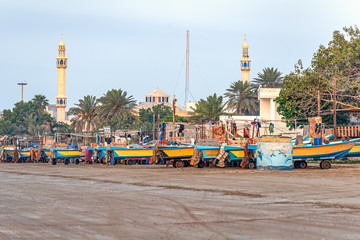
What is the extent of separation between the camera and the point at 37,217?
1180cm

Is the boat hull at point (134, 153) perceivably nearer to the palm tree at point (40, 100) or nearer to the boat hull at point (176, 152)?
the boat hull at point (176, 152)

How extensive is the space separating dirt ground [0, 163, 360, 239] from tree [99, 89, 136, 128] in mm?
76678

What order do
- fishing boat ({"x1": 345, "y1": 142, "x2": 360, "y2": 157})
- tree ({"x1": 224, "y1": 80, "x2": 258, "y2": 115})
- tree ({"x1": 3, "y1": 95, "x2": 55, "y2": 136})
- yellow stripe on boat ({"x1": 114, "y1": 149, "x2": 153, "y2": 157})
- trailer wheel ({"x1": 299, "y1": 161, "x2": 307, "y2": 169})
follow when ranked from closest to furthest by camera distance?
1. trailer wheel ({"x1": 299, "y1": 161, "x2": 307, "y2": 169})
2. fishing boat ({"x1": 345, "y1": 142, "x2": 360, "y2": 157})
3. yellow stripe on boat ({"x1": 114, "y1": 149, "x2": 153, "y2": 157})
4. tree ({"x1": 224, "y1": 80, "x2": 258, "y2": 115})
5. tree ({"x1": 3, "y1": 95, "x2": 55, "y2": 136})

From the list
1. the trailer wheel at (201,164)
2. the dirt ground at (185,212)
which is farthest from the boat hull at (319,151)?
the dirt ground at (185,212)

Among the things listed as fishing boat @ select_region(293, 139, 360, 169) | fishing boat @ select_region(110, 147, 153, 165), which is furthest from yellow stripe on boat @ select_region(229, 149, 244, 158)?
fishing boat @ select_region(110, 147, 153, 165)

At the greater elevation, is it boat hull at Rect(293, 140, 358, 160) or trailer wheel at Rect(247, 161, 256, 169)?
boat hull at Rect(293, 140, 358, 160)

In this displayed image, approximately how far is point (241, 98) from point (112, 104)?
20.0 meters

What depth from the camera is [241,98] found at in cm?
9488

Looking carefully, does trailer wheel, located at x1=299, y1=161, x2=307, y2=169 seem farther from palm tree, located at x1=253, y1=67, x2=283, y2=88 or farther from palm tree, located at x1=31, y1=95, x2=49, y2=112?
palm tree, located at x1=31, y1=95, x2=49, y2=112

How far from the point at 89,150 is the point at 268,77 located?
55.1m

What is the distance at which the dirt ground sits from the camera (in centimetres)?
966

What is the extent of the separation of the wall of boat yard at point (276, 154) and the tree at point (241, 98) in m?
65.3

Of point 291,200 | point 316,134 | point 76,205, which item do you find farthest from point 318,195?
point 316,134

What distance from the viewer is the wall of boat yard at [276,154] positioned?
1112 inches
